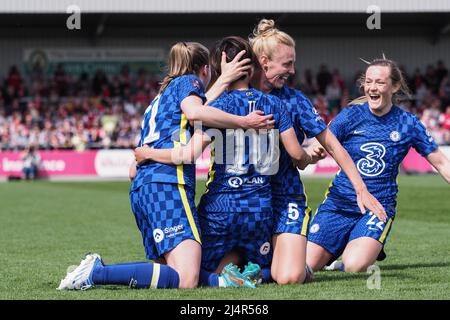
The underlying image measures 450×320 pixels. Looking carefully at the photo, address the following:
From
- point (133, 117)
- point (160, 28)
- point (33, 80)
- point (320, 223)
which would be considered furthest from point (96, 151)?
point (320, 223)

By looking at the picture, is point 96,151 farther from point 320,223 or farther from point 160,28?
point 320,223

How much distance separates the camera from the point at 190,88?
18.7 ft

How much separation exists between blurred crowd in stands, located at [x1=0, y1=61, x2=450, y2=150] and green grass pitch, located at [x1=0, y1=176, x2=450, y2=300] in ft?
25.3

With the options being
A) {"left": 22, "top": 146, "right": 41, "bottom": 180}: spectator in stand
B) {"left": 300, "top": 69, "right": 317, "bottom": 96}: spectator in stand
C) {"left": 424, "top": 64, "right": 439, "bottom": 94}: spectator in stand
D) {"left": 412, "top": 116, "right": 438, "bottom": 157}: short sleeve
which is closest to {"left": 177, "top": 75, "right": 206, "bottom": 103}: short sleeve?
{"left": 412, "top": 116, "right": 438, "bottom": 157}: short sleeve

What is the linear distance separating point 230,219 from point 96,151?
20484 mm

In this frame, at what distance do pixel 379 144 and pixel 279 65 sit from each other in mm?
1559

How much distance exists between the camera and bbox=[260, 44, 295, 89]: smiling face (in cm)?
598

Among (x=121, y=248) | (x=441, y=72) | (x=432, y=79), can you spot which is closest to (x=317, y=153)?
(x=121, y=248)

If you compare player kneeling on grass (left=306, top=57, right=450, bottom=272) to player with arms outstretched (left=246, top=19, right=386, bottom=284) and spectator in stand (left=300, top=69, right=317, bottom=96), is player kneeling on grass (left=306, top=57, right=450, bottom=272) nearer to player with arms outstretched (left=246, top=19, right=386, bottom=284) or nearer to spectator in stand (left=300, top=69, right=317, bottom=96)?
player with arms outstretched (left=246, top=19, right=386, bottom=284)

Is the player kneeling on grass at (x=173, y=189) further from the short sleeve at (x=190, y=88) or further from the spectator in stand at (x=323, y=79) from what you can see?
the spectator in stand at (x=323, y=79)

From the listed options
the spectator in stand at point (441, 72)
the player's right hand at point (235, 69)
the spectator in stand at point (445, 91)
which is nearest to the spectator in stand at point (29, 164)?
the spectator in stand at point (445, 91)

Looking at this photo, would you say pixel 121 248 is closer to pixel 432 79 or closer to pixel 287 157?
pixel 287 157

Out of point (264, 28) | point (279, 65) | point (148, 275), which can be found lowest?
point (148, 275)
